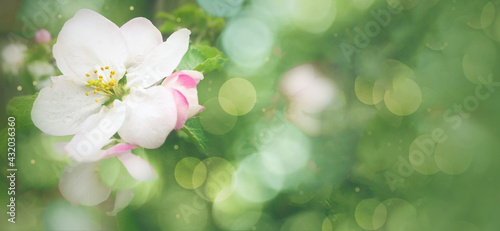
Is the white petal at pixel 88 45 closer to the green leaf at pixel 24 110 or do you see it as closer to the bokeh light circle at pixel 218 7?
the green leaf at pixel 24 110

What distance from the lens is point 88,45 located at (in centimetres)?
29

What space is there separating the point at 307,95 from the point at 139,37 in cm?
21

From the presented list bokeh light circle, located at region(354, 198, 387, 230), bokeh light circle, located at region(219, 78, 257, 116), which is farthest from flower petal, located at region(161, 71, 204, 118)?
bokeh light circle, located at region(354, 198, 387, 230)

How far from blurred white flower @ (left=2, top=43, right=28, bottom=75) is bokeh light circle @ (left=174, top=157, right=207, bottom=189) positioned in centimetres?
19

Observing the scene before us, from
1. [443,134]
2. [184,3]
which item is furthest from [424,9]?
[184,3]

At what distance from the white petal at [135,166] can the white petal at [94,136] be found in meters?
0.02

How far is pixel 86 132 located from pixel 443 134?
380mm

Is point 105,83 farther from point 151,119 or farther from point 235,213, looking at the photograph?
point 235,213

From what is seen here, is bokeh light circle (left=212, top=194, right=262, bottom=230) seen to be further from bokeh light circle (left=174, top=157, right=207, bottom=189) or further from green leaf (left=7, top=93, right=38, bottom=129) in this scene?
green leaf (left=7, top=93, right=38, bottom=129)

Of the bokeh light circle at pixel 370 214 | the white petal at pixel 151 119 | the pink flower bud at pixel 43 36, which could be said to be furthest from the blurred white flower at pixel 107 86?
the bokeh light circle at pixel 370 214

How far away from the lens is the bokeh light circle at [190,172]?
0.35m

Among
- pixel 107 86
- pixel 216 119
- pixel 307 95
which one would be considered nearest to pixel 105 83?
pixel 107 86

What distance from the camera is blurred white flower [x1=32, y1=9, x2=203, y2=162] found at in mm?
266
